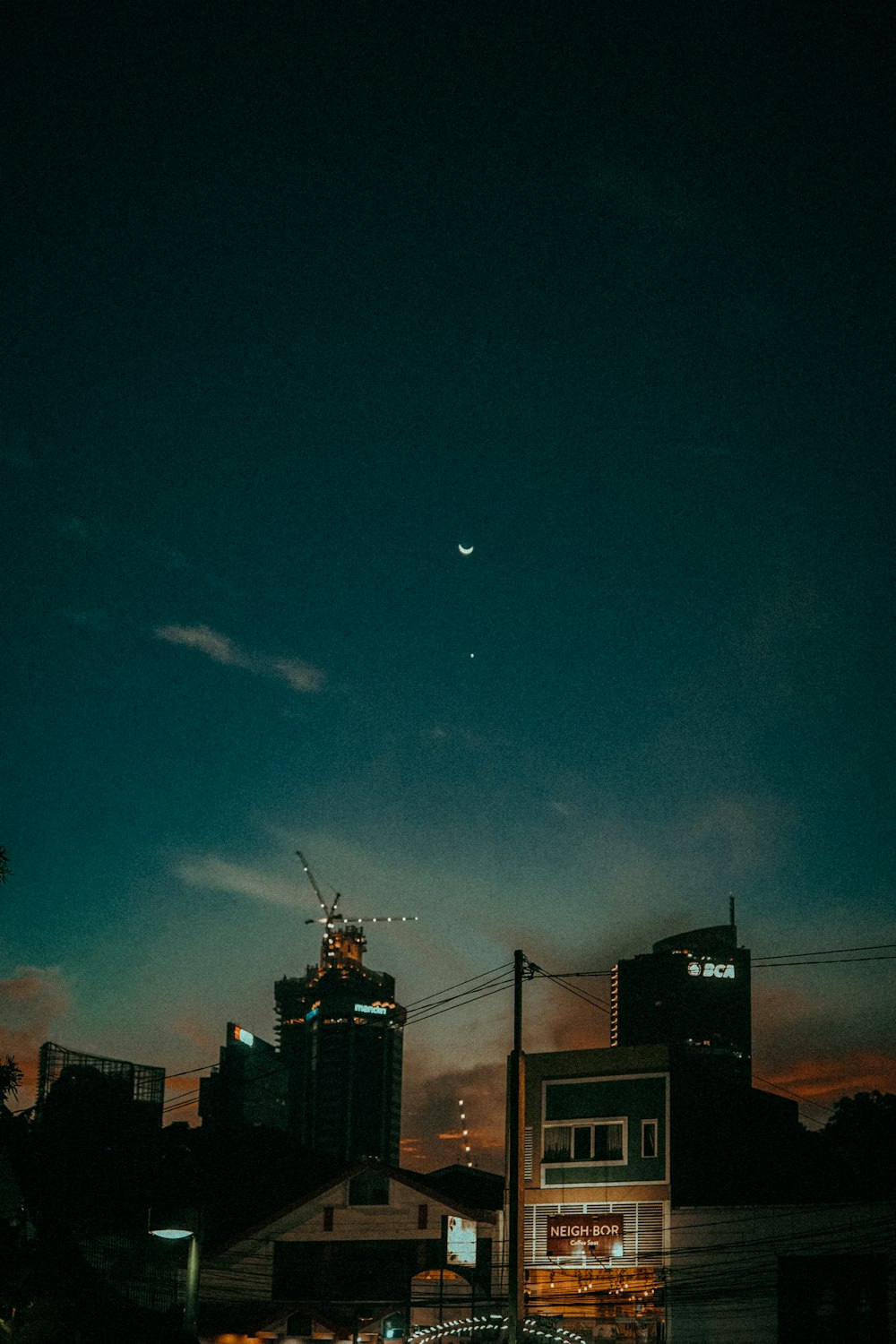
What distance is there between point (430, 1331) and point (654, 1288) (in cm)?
1095

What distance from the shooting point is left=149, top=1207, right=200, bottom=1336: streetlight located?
40.1 meters

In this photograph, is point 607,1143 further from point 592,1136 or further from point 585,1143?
point 585,1143

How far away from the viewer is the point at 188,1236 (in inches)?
1596

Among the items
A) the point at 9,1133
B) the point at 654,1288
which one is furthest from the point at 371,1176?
the point at 9,1133

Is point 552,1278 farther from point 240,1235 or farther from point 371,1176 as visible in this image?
point 240,1235

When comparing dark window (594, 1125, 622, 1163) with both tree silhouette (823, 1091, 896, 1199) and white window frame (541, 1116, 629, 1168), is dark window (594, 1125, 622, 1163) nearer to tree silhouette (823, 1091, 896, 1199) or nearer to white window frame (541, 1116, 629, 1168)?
white window frame (541, 1116, 629, 1168)

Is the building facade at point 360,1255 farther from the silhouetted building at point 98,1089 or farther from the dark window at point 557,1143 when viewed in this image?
Result: the silhouetted building at point 98,1089

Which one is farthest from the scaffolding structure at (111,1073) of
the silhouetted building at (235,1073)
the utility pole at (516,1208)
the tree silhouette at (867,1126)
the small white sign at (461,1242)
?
the silhouetted building at (235,1073)

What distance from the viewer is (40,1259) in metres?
15.6

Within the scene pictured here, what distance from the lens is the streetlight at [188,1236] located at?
40.1 meters

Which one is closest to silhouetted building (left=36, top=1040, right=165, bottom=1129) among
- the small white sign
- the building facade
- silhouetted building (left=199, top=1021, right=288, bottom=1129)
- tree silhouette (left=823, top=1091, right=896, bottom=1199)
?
the building facade

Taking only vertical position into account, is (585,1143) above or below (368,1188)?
above

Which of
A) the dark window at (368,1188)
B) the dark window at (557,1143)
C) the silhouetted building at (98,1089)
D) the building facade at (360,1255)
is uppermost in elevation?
the silhouetted building at (98,1089)

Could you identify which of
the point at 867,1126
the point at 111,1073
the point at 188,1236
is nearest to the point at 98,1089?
the point at 111,1073
